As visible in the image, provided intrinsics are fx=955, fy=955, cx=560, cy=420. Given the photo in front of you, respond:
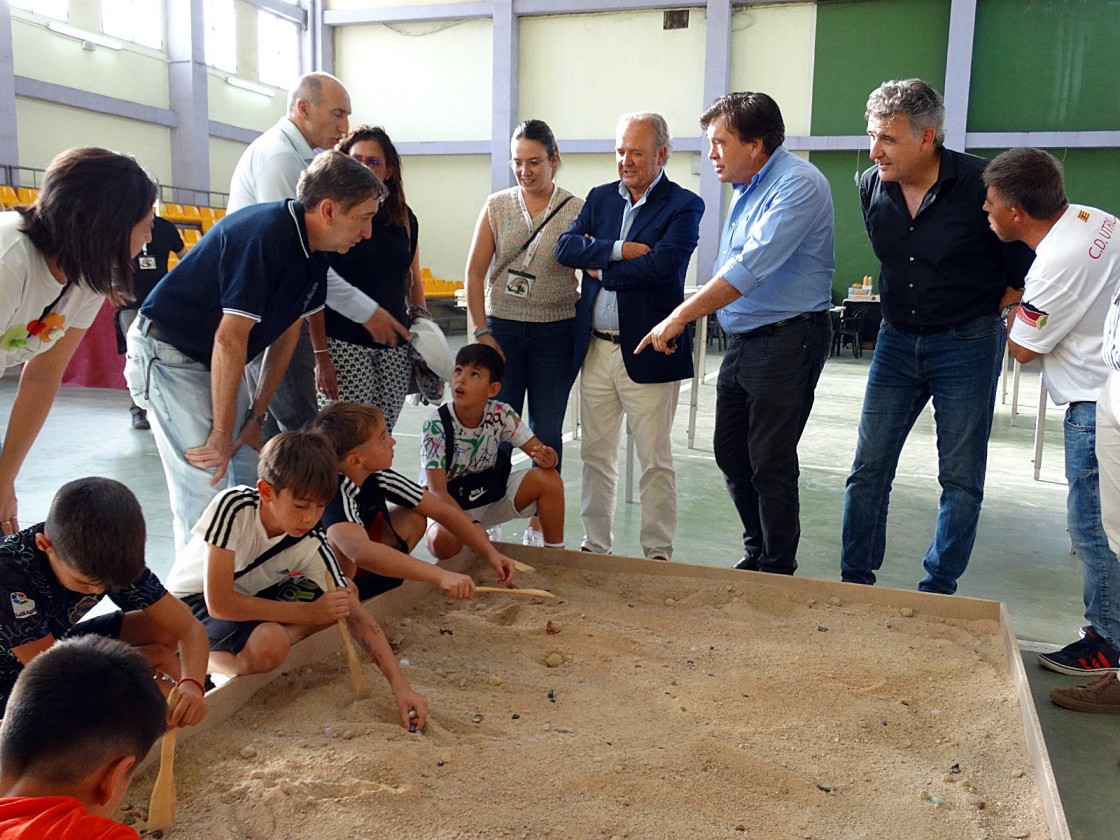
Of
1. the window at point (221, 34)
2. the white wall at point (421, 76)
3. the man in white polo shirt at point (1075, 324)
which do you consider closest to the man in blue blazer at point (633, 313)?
the man in white polo shirt at point (1075, 324)

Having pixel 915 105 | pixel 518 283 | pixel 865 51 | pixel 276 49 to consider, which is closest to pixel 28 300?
pixel 518 283

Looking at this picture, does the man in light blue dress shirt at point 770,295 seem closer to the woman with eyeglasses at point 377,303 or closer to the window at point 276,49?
the woman with eyeglasses at point 377,303

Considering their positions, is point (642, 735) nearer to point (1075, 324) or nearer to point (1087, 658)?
point (1087, 658)

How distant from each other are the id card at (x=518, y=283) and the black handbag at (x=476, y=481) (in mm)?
473

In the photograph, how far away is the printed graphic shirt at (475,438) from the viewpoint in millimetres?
2830

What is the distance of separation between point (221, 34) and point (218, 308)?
12.7 meters

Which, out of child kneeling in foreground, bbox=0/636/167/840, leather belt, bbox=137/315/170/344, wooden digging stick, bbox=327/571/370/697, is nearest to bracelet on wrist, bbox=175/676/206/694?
wooden digging stick, bbox=327/571/370/697

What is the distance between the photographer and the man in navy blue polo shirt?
2158 millimetres

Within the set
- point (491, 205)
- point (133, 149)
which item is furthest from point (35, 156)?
point (491, 205)

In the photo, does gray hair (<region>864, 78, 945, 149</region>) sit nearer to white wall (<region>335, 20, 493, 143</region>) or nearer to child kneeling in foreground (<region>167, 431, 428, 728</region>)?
child kneeling in foreground (<region>167, 431, 428, 728</region>)

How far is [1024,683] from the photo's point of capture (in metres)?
1.99

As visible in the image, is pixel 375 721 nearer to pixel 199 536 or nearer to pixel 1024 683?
pixel 199 536

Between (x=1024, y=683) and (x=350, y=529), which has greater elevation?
(x=350, y=529)

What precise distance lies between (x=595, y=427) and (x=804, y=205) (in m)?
0.96
